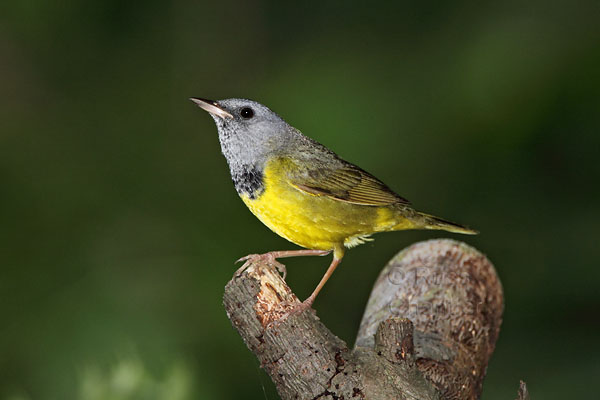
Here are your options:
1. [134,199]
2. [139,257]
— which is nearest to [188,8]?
[134,199]

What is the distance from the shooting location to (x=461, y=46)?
5.91 meters

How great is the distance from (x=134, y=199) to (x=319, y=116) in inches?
60.8

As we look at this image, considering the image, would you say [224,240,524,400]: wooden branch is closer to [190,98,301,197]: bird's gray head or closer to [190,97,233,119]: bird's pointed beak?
[190,98,301,197]: bird's gray head

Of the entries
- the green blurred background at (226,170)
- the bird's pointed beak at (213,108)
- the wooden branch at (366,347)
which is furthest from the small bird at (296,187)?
the green blurred background at (226,170)

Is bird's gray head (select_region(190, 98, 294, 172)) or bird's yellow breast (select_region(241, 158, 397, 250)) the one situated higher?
bird's gray head (select_region(190, 98, 294, 172))

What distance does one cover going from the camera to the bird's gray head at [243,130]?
3.52 m

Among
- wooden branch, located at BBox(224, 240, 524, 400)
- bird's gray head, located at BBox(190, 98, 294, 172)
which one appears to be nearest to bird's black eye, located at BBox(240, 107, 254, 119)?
bird's gray head, located at BBox(190, 98, 294, 172)

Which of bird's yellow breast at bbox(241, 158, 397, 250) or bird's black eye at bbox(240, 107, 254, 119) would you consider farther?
bird's black eye at bbox(240, 107, 254, 119)

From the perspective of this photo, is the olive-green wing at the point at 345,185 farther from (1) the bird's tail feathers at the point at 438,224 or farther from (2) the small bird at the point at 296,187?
(1) the bird's tail feathers at the point at 438,224

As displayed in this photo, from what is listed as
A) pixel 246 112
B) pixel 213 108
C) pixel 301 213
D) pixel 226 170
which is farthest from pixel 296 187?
pixel 226 170

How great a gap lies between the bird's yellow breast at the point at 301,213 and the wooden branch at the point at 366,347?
450mm

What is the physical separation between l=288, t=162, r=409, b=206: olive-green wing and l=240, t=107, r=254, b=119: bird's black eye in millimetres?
329

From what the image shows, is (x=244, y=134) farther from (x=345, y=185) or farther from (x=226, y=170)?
(x=226, y=170)

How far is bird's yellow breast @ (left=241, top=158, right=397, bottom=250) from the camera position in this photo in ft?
11.1
